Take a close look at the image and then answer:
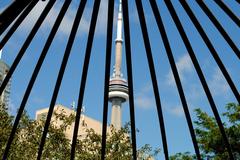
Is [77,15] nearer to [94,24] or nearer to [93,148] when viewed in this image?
[94,24]

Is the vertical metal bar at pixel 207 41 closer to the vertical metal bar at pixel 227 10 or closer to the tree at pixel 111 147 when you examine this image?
the vertical metal bar at pixel 227 10

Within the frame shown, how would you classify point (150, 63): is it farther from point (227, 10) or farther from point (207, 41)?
point (227, 10)

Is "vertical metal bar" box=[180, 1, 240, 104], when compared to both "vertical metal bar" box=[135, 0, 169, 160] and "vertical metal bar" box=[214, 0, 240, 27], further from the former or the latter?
"vertical metal bar" box=[135, 0, 169, 160]

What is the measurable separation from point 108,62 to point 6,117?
21430mm

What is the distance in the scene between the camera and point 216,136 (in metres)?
41.1

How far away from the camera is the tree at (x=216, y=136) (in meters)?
40.1

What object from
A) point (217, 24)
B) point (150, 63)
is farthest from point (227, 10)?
point (150, 63)

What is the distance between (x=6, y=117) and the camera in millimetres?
29078

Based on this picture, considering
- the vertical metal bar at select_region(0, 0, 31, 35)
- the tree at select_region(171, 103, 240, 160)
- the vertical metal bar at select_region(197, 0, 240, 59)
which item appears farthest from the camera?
the tree at select_region(171, 103, 240, 160)

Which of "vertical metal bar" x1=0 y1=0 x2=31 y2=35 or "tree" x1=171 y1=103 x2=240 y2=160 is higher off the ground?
"tree" x1=171 y1=103 x2=240 y2=160

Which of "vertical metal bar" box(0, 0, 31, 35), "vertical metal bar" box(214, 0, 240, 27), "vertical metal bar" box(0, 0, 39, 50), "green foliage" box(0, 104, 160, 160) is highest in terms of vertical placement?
"green foliage" box(0, 104, 160, 160)

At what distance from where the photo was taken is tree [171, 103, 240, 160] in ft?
132

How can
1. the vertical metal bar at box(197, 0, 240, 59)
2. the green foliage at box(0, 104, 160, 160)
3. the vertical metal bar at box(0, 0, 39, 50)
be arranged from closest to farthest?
1. the vertical metal bar at box(0, 0, 39, 50)
2. the vertical metal bar at box(197, 0, 240, 59)
3. the green foliage at box(0, 104, 160, 160)

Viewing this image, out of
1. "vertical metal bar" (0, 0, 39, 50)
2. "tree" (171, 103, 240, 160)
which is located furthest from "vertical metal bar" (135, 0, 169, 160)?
"tree" (171, 103, 240, 160)
